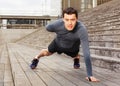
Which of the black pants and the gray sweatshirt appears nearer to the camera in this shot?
the gray sweatshirt

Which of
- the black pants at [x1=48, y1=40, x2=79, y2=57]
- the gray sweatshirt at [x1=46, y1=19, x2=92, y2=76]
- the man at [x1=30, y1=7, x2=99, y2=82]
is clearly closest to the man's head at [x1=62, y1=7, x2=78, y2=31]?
the man at [x1=30, y1=7, x2=99, y2=82]

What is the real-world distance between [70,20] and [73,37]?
497 mm

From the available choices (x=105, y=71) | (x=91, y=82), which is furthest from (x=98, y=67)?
(x=91, y=82)

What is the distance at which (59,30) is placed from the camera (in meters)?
6.16

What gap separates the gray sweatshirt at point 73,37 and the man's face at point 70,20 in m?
0.15

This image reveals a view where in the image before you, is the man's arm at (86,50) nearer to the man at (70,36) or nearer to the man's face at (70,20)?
the man at (70,36)

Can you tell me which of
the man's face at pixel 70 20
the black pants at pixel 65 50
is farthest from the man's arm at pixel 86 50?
the black pants at pixel 65 50

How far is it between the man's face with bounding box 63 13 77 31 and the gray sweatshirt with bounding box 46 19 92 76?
15 cm

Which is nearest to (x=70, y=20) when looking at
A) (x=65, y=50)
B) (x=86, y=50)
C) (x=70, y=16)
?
(x=70, y=16)

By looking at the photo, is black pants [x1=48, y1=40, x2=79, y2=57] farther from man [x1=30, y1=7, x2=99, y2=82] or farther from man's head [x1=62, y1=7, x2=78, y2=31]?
man's head [x1=62, y1=7, x2=78, y2=31]

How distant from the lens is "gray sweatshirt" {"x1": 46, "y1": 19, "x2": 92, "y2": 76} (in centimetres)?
553

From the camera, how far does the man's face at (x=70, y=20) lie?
5516 millimetres

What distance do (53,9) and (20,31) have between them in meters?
6.38

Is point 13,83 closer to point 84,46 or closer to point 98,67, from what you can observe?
point 84,46
